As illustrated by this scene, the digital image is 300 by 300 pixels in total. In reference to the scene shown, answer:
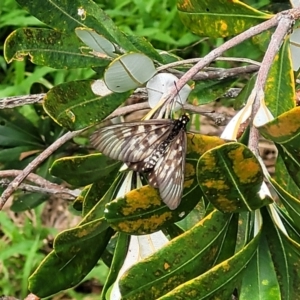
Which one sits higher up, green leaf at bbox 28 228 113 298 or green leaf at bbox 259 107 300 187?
green leaf at bbox 259 107 300 187

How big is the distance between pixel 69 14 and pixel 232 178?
38 centimetres

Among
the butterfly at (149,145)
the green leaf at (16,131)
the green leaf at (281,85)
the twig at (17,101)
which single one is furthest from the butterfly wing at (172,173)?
the green leaf at (16,131)

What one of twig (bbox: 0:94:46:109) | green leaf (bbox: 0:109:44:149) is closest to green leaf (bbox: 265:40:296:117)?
twig (bbox: 0:94:46:109)

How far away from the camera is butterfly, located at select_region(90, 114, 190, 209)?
0.61 m

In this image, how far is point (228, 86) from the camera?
107 cm

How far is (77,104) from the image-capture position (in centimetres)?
71

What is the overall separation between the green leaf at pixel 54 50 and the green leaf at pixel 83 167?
13 cm

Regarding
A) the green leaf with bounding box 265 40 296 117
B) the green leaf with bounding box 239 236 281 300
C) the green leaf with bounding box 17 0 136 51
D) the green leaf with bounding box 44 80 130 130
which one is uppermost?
the green leaf with bounding box 17 0 136 51

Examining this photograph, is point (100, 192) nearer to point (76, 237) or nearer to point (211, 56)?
point (76, 237)

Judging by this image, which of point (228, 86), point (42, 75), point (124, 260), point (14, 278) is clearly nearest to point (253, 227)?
point (124, 260)

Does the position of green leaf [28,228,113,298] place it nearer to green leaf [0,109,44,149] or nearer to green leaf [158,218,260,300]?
green leaf [158,218,260,300]

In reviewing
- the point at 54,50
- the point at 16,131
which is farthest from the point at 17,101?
the point at 16,131

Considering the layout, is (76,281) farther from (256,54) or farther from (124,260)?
(256,54)

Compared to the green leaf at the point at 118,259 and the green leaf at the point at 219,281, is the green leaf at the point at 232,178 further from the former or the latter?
the green leaf at the point at 118,259
